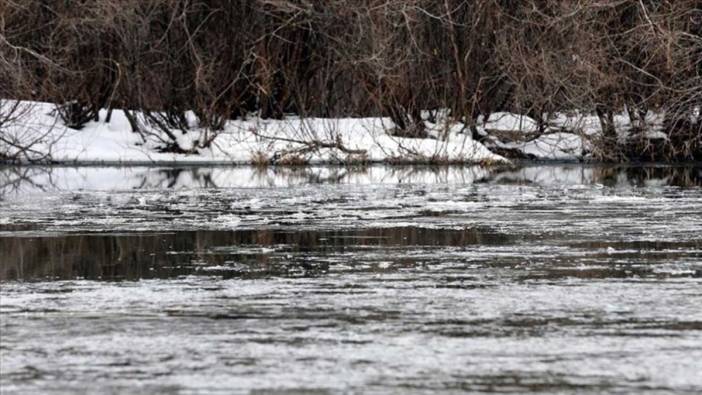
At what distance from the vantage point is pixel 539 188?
21125 millimetres

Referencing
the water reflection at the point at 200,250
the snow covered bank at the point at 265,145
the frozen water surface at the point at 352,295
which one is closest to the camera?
the frozen water surface at the point at 352,295

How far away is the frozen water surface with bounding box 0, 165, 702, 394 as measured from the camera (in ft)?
22.4

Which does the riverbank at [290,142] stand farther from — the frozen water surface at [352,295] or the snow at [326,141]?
the frozen water surface at [352,295]

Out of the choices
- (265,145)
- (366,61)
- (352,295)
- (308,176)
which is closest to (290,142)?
(265,145)

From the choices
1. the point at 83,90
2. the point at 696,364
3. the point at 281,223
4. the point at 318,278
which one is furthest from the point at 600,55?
the point at 696,364

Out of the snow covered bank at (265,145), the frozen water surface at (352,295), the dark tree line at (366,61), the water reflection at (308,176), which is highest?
the dark tree line at (366,61)

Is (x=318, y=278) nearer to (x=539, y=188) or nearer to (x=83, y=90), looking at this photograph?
(x=539, y=188)

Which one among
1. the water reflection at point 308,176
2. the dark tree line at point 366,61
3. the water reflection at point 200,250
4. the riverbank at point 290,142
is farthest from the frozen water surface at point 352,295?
the riverbank at point 290,142

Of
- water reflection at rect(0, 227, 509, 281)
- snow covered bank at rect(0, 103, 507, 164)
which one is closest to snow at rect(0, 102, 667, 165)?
snow covered bank at rect(0, 103, 507, 164)

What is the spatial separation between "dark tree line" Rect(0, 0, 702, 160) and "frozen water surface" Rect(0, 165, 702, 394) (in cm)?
1000

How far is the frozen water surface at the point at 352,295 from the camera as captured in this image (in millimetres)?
6816

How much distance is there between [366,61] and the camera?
96.0ft

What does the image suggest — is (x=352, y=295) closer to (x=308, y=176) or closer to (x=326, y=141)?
(x=308, y=176)

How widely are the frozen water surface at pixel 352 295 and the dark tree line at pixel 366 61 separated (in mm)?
10000
